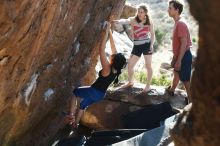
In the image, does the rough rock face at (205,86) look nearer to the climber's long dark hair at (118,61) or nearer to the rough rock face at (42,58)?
the rough rock face at (42,58)

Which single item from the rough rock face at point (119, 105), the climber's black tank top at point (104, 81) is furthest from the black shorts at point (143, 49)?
the climber's black tank top at point (104, 81)

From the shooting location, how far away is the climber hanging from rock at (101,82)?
7848 millimetres

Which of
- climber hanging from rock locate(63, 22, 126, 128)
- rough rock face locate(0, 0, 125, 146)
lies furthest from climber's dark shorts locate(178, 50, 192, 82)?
rough rock face locate(0, 0, 125, 146)

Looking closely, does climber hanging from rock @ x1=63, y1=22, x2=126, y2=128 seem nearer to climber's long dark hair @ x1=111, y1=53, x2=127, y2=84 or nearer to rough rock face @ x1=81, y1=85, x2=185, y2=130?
climber's long dark hair @ x1=111, y1=53, x2=127, y2=84

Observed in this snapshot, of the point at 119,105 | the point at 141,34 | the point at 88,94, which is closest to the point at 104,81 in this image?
the point at 88,94

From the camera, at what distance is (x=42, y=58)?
7562 millimetres

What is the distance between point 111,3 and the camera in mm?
9977

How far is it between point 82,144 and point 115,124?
237 cm

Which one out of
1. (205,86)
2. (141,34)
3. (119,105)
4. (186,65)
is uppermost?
(205,86)

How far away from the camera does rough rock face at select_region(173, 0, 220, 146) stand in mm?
4141

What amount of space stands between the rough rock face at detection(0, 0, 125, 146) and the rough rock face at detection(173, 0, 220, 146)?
7.18ft

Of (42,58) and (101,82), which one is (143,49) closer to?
(101,82)

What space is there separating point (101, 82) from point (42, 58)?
1.12 metres

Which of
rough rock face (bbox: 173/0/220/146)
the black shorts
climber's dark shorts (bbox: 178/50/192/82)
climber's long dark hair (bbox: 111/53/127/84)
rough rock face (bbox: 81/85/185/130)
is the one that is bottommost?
rough rock face (bbox: 81/85/185/130)
